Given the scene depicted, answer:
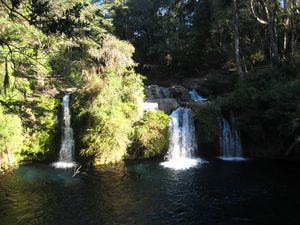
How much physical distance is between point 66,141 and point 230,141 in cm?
1024

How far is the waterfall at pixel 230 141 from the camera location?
20500mm

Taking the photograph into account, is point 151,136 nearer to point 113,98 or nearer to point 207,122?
point 113,98

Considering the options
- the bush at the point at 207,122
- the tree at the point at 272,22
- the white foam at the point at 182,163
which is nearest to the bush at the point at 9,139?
the white foam at the point at 182,163

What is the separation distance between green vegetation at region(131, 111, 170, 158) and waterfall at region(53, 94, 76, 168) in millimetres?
3806

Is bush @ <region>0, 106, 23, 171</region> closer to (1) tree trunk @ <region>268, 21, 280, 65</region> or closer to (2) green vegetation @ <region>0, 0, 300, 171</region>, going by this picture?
(2) green vegetation @ <region>0, 0, 300, 171</region>

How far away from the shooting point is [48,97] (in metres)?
22.0

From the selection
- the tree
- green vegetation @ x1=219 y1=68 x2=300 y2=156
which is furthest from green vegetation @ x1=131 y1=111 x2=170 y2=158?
the tree

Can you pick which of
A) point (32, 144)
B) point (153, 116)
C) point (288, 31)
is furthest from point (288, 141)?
point (32, 144)

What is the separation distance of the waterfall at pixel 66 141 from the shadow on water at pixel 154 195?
2.18 metres

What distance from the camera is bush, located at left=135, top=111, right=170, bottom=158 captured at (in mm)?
19453

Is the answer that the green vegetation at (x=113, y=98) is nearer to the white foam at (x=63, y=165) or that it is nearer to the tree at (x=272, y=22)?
the tree at (x=272, y=22)

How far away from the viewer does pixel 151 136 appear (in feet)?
63.9

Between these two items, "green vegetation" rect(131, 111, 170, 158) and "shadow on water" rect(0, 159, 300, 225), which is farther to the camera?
"green vegetation" rect(131, 111, 170, 158)

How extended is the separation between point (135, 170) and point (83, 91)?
20.2 feet
